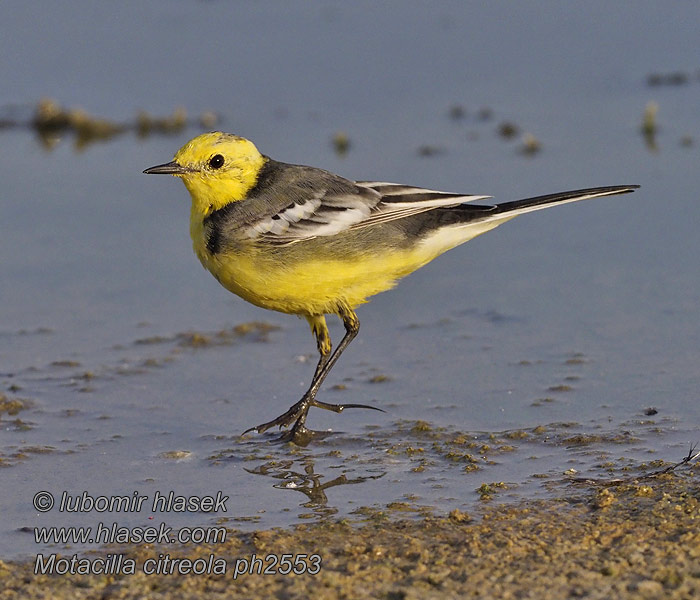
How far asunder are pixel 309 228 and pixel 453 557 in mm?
2945

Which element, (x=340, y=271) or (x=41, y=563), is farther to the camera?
(x=340, y=271)

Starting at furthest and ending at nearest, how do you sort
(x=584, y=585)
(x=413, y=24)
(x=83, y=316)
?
(x=413, y=24) → (x=83, y=316) → (x=584, y=585)

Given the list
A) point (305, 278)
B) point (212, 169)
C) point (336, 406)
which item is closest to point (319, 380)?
point (336, 406)

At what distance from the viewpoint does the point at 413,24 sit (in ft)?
52.5

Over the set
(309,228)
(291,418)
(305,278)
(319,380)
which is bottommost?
(291,418)

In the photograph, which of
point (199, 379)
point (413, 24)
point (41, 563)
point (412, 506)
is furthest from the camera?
point (413, 24)

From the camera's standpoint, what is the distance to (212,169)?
27.2 ft

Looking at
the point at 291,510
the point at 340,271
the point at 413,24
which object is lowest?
the point at 291,510

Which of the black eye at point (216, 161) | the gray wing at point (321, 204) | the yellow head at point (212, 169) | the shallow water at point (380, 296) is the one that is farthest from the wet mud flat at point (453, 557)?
the black eye at point (216, 161)

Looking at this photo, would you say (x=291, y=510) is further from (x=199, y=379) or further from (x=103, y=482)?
(x=199, y=379)

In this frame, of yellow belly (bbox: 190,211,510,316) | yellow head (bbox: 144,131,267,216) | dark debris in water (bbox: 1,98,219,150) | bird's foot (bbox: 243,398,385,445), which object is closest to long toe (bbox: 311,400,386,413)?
bird's foot (bbox: 243,398,385,445)

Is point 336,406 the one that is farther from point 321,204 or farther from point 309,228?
point 321,204

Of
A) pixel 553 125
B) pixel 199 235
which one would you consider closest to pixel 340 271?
pixel 199 235

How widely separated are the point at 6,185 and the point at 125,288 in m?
2.69
